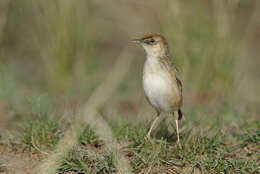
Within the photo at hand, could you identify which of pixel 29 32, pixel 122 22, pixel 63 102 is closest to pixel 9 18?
pixel 29 32

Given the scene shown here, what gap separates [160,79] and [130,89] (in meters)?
3.50

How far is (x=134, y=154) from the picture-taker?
3883 mm

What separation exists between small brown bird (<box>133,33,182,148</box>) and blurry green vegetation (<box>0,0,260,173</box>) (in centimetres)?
39

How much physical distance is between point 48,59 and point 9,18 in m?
2.50

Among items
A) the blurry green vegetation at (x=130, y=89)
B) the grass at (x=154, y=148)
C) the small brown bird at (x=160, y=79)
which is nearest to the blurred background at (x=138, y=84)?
the blurry green vegetation at (x=130, y=89)

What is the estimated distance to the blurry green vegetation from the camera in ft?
12.7

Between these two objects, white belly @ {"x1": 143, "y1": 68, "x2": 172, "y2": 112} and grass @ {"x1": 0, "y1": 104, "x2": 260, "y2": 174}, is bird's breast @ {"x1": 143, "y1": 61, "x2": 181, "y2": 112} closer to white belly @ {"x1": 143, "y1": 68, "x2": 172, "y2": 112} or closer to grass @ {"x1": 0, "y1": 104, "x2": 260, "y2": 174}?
white belly @ {"x1": 143, "y1": 68, "x2": 172, "y2": 112}

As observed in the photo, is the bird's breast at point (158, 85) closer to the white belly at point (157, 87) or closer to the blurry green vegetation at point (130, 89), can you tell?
the white belly at point (157, 87)

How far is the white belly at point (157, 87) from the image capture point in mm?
3854

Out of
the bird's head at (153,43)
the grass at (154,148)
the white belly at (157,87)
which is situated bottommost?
the grass at (154,148)

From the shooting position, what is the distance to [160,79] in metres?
3.86

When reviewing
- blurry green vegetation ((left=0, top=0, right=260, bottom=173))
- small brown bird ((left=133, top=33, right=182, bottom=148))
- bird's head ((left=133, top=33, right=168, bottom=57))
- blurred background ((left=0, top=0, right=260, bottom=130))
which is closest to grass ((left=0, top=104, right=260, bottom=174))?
blurry green vegetation ((left=0, top=0, right=260, bottom=173))

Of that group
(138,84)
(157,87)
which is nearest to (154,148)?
(157,87)

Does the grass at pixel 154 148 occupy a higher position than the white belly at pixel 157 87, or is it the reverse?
the white belly at pixel 157 87
